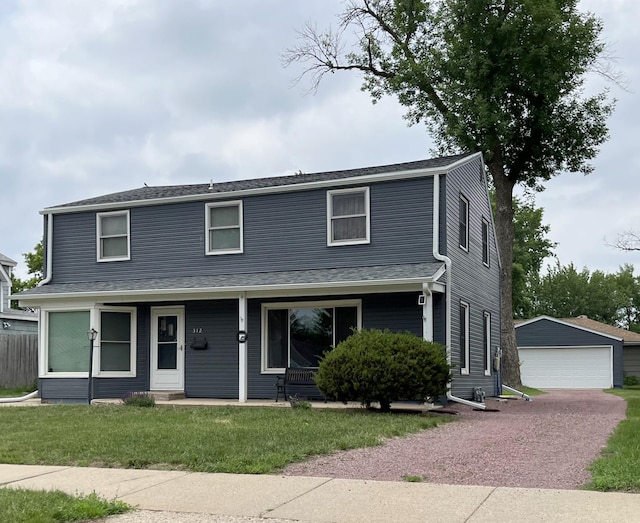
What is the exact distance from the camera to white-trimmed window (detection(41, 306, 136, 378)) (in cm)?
1870

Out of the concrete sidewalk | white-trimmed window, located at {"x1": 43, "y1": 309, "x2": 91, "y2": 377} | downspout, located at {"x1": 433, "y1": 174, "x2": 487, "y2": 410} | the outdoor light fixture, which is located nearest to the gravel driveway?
the concrete sidewalk

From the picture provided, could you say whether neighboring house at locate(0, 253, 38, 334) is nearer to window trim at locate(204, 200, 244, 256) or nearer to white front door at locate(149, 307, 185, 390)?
white front door at locate(149, 307, 185, 390)

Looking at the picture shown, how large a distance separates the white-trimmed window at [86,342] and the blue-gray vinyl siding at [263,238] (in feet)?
4.28

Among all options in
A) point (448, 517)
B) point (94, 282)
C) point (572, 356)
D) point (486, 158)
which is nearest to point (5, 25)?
point (94, 282)

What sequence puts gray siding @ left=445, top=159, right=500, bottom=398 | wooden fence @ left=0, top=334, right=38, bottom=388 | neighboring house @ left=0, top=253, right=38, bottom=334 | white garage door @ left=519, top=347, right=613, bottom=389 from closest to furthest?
gray siding @ left=445, top=159, right=500, bottom=398 → wooden fence @ left=0, top=334, right=38, bottom=388 → neighboring house @ left=0, top=253, right=38, bottom=334 → white garage door @ left=519, top=347, right=613, bottom=389

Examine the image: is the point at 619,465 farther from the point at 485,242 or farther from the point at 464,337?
the point at 485,242

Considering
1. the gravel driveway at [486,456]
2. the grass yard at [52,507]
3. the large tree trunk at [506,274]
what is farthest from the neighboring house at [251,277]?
the grass yard at [52,507]

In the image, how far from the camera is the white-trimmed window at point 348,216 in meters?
17.5

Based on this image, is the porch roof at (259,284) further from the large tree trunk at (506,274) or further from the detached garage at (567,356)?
the detached garage at (567,356)

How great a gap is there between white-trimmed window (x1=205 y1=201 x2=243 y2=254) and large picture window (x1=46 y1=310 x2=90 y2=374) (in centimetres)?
336

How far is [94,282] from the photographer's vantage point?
65.2 feet

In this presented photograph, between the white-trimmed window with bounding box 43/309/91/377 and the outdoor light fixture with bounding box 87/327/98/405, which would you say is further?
the white-trimmed window with bounding box 43/309/91/377

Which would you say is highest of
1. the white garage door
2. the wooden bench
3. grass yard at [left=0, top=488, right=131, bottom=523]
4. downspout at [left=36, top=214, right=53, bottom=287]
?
downspout at [left=36, top=214, right=53, bottom=287]

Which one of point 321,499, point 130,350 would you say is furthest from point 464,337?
point 321,499
